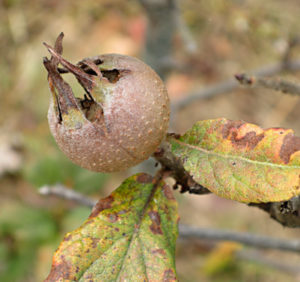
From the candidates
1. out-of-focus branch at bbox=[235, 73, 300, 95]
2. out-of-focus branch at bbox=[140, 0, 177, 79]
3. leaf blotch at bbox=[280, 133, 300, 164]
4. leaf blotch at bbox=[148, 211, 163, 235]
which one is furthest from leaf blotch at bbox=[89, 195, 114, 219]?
out-of-focus branch at bbox=[140, 0, 177, 79]

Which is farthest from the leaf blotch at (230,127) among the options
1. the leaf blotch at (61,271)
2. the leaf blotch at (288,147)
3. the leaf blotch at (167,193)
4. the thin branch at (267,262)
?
the thin branch at (267,262)

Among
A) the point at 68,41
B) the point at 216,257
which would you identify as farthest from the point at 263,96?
the point at 68,41

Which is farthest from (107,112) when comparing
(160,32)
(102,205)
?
(160,32)

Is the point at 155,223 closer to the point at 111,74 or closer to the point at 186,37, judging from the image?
the point at 111,74

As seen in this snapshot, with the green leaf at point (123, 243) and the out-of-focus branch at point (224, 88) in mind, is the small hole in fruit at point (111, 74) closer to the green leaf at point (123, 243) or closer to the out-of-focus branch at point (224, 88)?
the green leaf at point (123, 243)

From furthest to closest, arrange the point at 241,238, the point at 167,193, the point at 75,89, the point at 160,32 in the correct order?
the point at 75,89
the point at 160,32
the point at 241,238
the point at 167,193

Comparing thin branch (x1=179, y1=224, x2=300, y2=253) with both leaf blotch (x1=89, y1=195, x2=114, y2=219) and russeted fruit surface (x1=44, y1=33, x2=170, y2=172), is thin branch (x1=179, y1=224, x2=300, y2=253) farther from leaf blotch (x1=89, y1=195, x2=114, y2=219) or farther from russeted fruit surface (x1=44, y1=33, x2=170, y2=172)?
russeted fruit surface (x1=44, y1=33, x2=170, y2=172)

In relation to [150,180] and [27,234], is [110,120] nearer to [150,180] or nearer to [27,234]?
[150,180]
